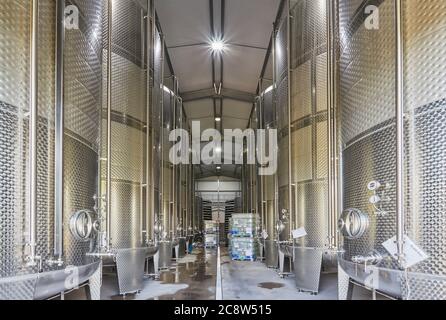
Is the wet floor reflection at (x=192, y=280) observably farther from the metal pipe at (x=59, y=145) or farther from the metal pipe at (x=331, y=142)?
the metal pipe at (x=59, y=145)

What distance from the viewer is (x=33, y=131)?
3.03 m

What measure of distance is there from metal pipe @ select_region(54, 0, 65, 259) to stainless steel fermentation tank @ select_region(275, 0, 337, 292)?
4.02m

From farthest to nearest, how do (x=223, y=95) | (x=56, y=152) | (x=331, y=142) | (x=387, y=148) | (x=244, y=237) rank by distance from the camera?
1. (x=223, y=95)
2. (x=244, y=237)
3. (x=331, y=142)
4. (x=56, y=152)
5. (x=387, y=148)

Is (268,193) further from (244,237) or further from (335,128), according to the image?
(335,128)

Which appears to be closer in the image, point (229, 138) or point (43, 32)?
point (43, 32)

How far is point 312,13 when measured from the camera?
284 inches

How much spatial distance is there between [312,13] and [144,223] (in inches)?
191

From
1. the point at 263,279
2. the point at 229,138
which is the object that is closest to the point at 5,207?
the point at 263,279

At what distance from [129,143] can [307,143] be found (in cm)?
317

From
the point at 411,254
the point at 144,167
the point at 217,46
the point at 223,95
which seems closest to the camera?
the point at 411,254

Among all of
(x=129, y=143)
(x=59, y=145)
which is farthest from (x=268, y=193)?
(x=59, y=145)

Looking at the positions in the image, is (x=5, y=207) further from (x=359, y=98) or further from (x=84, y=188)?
(x=359, y=98)

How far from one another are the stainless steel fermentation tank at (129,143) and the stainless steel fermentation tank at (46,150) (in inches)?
70.5

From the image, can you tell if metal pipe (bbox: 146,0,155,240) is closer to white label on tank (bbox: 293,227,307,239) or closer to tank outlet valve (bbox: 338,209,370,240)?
white label on tank (bbox: 293,227,307,239)
